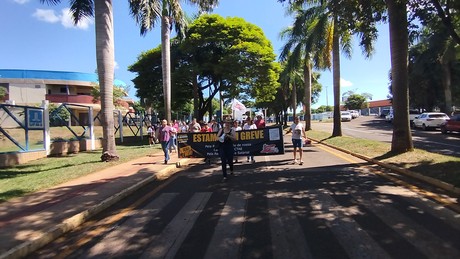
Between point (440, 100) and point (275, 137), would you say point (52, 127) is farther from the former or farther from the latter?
point (440, 100)

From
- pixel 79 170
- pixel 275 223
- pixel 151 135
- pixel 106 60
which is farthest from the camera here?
pixel 151 135

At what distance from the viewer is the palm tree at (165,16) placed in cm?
1912

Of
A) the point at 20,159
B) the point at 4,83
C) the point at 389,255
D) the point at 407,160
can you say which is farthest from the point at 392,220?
the point at 4,83

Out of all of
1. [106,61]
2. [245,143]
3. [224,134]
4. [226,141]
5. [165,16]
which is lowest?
→ [245,143]

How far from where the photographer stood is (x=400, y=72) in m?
13.9

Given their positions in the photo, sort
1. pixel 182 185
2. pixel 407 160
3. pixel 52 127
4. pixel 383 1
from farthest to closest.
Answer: pixel 52 127
pixel 383 1
pixel 407 160
pixel 182 185

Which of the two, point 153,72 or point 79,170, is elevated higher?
point 153,72

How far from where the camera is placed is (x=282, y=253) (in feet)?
17.1

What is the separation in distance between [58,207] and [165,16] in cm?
1877

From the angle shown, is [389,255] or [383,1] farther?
[383,1]

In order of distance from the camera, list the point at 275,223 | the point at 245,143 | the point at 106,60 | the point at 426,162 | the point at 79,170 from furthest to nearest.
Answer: the point at 106,60
the point at 245,143
the point at 79,170
the point at 426,162
the point at 275,223

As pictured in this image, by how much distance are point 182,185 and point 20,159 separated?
925 centimetres

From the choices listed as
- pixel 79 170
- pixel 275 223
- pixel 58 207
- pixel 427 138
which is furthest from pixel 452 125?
pixel 58 207

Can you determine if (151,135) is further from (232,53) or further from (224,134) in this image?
(224,134)
